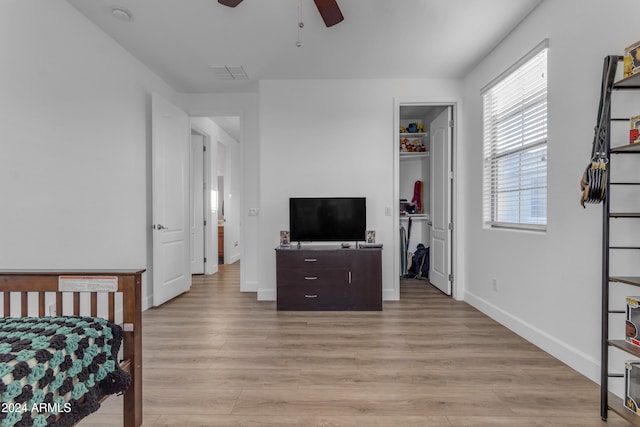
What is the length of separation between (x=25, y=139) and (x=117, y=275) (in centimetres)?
143

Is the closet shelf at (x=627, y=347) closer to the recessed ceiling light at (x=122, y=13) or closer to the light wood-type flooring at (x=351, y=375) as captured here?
the light wood-type flooring at (x=351, y=375)

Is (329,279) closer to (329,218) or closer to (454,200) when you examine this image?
(329,218)

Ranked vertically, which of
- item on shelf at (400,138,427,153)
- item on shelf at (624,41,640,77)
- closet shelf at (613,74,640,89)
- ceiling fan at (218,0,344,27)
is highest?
ceiling fan at (218,0,344,27)

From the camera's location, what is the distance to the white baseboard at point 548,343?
6.75 ft

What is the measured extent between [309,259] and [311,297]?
16.5 inches

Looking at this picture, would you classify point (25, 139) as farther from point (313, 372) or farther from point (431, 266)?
point (431, 266)

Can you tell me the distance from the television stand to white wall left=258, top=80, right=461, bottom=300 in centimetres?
49

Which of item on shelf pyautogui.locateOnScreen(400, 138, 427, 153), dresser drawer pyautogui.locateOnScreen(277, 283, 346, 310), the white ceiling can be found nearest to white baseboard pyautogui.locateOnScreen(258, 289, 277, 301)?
dresser drawer pyautogui.locateOnScreen(277, 283, 346, 310)

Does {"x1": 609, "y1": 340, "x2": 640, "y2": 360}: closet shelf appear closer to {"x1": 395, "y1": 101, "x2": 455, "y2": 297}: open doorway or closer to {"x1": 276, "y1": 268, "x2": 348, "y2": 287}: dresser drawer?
{"x1": 276, "y1": 268, "x2": 348, "y2": 287}: dresser drawer

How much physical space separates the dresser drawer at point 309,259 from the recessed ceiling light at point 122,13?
8.21 feet

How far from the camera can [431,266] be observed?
473cm

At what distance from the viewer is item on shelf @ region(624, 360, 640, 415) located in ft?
4.99

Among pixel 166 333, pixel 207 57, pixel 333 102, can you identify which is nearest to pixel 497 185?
pixel 333 102

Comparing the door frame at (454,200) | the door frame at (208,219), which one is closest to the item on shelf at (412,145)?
the door frame at (454,200)
